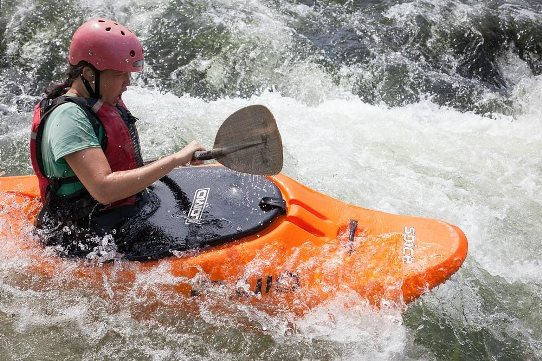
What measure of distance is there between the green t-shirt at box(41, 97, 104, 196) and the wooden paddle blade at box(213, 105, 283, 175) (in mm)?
623

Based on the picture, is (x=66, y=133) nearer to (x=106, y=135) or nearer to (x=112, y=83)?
(x=106, y=135)

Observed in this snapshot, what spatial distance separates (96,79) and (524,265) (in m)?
2.72

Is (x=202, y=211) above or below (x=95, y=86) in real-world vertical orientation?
below

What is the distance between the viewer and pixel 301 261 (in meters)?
3.03

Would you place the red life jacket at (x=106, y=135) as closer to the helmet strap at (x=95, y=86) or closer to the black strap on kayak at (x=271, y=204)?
the helmet strap at (x=95, y=86)

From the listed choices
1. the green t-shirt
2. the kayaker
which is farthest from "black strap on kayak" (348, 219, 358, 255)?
the green t-shirt

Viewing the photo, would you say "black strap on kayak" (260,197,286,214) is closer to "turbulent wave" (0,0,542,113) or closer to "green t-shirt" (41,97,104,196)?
"green t-shirt" (41,97,104,196)

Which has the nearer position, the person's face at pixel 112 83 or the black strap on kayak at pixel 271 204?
the person's face at pixel 112 83

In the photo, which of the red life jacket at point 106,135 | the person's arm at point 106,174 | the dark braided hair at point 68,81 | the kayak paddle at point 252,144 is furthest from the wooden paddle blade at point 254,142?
the dark braided hair at point 68,81

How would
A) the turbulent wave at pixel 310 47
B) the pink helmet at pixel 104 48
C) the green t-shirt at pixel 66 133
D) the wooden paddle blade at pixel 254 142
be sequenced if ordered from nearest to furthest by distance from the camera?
1. the green t-shirt at pixel 66 133
2. the pink helmet at pixel 104 48
3. the wooden paddle blade at pixel 254 142
4. the turbulent wave at pixel 310 47

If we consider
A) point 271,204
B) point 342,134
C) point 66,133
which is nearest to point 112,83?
point 66,133

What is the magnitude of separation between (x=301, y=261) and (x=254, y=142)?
24.0 inches

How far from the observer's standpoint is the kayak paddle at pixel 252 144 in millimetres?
2928

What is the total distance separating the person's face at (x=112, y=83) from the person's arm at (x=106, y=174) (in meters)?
0.32
